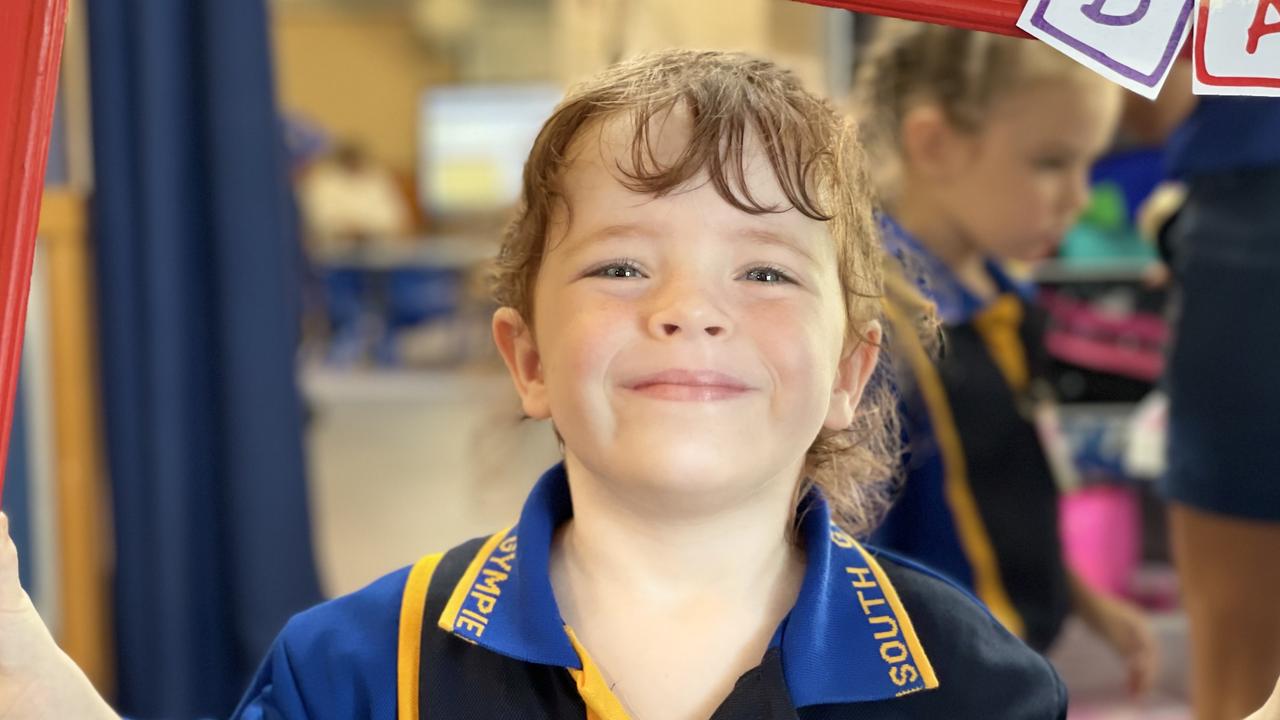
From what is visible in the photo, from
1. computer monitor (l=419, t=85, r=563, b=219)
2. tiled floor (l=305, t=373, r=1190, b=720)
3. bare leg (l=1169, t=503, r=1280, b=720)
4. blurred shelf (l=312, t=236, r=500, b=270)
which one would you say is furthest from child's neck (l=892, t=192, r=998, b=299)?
computer monitor (l=419, t=85, r=563, b=219)

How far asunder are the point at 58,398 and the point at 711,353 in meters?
1.70

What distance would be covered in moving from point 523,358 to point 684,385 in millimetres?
170

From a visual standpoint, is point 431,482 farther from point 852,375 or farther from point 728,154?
point 728,154

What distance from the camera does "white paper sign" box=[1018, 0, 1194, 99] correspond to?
25.9 inches

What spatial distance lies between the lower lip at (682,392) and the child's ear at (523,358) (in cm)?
12

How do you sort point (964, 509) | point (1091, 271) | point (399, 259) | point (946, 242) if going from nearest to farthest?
1. point (964, 509)
2. point (946, 242)
3. point (1091, 271)
4. point (399, 259)

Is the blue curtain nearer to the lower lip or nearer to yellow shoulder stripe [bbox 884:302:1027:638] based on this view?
yellow shoulder stripe [bbox 884:302:1027:638]

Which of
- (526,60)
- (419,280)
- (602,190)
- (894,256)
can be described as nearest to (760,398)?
(602,190)

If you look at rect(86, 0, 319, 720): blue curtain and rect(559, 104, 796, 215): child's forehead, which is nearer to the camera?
rect(559, 104, 796, 215): child's forehead

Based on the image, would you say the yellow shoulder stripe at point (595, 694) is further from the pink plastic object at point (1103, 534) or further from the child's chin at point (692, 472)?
the pink plastic object at point (1103, 534)

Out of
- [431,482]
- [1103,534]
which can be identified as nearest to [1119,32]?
[1103,534]

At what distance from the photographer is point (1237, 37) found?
26.0 inches

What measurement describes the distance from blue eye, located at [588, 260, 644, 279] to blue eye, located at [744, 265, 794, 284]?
65 mm

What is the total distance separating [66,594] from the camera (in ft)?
7.11
